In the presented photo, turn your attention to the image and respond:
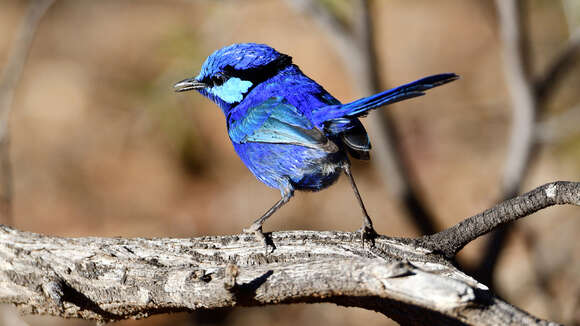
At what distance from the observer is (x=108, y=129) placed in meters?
8.12

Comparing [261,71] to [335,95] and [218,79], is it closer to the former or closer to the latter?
[218,79]

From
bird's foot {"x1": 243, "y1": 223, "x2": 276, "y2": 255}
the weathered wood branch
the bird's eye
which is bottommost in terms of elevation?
the weathered wood branch

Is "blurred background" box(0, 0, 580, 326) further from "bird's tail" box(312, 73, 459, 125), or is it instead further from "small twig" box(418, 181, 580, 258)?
"small twig" box(418, 181, 580, 258)

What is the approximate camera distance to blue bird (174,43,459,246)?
3166mm

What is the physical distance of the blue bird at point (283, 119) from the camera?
3166mm

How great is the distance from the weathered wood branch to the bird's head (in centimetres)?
115

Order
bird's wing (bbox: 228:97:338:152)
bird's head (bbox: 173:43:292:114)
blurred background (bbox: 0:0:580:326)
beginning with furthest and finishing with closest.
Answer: blurred background (bbox: 0:0:580:326), bird's head (bbox: 173:43:292:114), bird's wing (bbox: 228:97:338:152)

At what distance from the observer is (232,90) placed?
3.79 m

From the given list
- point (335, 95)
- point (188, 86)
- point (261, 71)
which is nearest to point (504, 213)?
point (261, 71)

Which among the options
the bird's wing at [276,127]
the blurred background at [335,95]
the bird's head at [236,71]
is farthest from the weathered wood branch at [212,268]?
the blurred background at [335,95]

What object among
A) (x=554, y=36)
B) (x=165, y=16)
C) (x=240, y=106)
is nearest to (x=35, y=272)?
(x=240, y=106)

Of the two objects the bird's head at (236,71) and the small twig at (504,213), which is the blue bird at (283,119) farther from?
the small twig at (504,213)

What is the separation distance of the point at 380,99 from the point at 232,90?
1.19 metres

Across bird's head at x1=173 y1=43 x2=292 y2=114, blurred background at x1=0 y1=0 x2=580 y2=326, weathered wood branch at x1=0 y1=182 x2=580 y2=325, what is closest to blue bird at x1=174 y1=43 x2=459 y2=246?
bird's head at x1=173 y1=43 x2=292 y2=114
